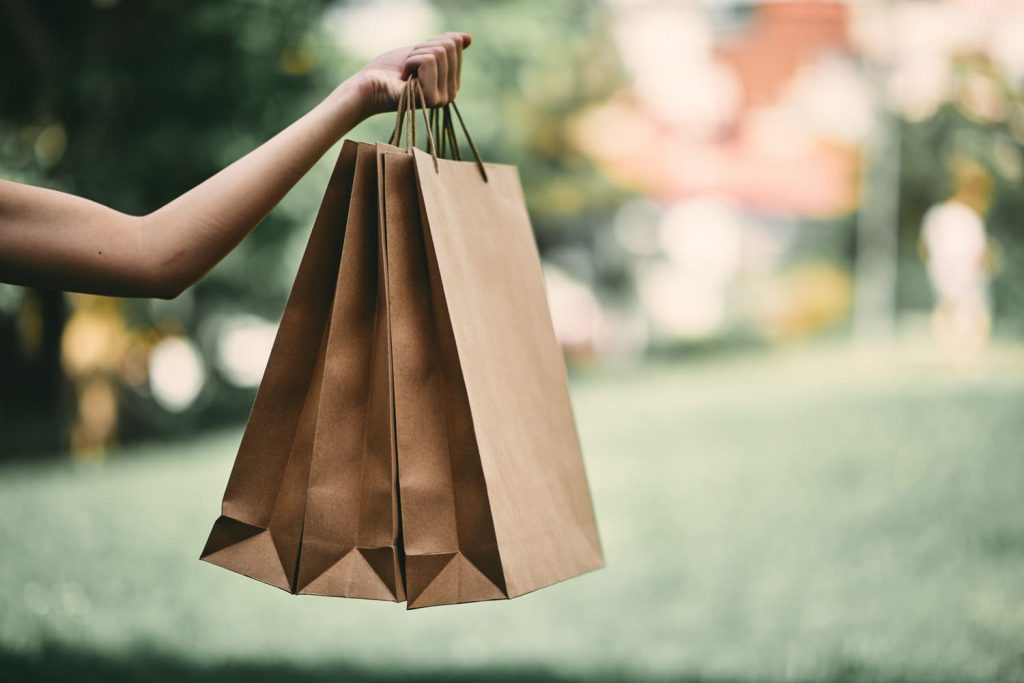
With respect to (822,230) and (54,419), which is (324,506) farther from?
(822,230)

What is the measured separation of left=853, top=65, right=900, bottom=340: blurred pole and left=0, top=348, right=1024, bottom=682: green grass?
661 cm

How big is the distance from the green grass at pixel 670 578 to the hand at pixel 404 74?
2890 millimetres

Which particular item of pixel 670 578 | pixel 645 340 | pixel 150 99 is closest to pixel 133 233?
pixel 670 578

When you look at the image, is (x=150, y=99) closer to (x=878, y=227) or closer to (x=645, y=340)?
(x=645, y=340)

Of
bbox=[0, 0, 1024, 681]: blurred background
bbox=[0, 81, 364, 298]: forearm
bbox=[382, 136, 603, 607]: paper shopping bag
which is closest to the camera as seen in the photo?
bbox=[0, 81, 364, 298]: forearm

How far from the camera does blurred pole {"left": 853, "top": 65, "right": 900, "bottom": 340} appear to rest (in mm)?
14570

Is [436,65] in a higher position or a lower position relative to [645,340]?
lower

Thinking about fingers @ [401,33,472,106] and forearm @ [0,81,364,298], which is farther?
fingers @ [401,33,472,106]

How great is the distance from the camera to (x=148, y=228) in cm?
142

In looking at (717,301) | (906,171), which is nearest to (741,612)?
(717,301)

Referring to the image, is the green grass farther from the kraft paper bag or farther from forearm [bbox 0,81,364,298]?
forearm [bbox 0,81,364,298]

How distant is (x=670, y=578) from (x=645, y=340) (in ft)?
35.6

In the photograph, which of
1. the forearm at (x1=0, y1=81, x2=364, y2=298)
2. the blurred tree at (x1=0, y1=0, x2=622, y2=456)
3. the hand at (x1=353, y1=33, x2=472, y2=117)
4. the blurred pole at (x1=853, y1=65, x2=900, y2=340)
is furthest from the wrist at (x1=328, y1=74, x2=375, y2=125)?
the blurred pole at (x1=853, y1=65, x2=900, y2=340)

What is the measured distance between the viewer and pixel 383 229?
157cm
